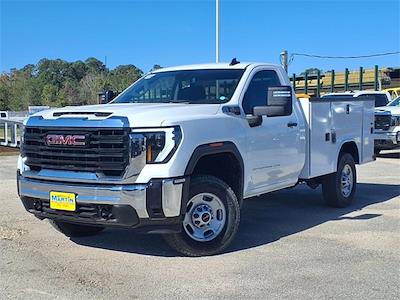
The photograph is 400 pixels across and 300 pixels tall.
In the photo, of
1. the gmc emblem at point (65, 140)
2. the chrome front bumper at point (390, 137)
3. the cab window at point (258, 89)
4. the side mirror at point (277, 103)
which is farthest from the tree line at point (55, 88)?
the gmc emblem at point (65, 140)

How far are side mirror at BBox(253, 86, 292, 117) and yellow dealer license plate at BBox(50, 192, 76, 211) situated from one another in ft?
7.41

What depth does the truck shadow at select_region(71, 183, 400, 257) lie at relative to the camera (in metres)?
6.36

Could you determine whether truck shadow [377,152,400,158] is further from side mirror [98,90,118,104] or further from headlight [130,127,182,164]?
headlight [130,127,182,164]

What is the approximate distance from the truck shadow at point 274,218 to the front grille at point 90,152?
3.82ft

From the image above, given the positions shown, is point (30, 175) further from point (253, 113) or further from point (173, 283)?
point (253, 113)

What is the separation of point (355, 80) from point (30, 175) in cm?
3470

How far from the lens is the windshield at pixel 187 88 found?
664cm

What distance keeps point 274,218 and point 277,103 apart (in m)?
2.24

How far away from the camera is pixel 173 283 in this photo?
4.97m

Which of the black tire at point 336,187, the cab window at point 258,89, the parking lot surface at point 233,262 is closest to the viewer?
the parking lot surface at point 233,262

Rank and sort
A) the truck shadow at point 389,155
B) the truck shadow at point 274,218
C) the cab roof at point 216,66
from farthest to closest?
the truck shadow at point 389,155
the cab roof at point 216,66
the truck shadow at point 274,218

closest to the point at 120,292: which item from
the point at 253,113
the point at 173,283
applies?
the point at 173,283

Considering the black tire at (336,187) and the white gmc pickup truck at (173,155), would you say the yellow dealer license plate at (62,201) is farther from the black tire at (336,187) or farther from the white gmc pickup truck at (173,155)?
the black tire at (336,187)

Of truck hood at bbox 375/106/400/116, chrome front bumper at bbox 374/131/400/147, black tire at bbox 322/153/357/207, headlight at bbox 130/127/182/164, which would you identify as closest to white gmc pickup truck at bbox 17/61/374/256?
headlight at bbox 130/127/182/164
